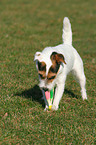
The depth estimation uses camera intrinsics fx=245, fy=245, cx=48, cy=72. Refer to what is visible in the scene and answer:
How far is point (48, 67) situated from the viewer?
4.56 m

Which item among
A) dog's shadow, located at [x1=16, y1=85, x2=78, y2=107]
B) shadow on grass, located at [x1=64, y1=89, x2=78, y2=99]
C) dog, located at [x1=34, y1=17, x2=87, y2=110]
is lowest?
shadow on grass, located at [x1=64, y1=89, x2=78, y2=99]

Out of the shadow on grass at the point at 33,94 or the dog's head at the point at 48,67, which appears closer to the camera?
the dog's head at the point at 48,67

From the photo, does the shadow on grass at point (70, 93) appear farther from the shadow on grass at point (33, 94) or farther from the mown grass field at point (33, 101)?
the shadow on grass at point (33, 94)

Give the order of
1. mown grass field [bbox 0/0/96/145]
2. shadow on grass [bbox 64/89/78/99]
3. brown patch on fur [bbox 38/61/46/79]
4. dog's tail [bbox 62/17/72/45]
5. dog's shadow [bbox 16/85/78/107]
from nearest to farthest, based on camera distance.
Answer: brown patch on fur [bbox 38/61/46/79]
mown grass field [bbox 0/0/96/145]
dog's shadow [bbox 16/85/78/107]
dog's tail [bbox 62/17/72/45]
shadow on grass [bbox 64/89/78/99]

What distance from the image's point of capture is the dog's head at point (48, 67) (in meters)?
4.57

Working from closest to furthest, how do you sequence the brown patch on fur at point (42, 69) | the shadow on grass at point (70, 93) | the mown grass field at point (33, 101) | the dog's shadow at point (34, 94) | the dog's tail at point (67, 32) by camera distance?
the brown patch on fur at point (42, 69)
the mown grass field at point (33, 101)
the dog's shadow at point (34, 94)
the dog's tail at point (67, 32)
the shadow on grass at point (70, 93)

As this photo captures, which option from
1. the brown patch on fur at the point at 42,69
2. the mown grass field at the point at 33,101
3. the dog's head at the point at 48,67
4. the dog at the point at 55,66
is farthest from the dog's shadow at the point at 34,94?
the brown patch on fur at the point at 42,69

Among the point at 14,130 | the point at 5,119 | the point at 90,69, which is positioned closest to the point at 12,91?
the point at 5,119

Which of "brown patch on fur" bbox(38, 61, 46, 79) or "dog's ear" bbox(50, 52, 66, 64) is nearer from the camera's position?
"brown patch on fur" bbox(38, 61, 46, 79)

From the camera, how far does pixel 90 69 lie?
919 centimetres

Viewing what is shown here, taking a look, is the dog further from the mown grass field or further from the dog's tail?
the mown grass field

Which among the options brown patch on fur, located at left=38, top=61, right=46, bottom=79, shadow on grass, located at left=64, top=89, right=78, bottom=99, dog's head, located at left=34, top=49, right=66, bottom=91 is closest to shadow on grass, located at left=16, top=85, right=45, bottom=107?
shadow on grass, located at left=64, top=89, right=78, bottom=99

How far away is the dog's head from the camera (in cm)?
457

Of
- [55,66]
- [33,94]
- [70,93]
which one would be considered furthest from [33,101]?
[55,66]
